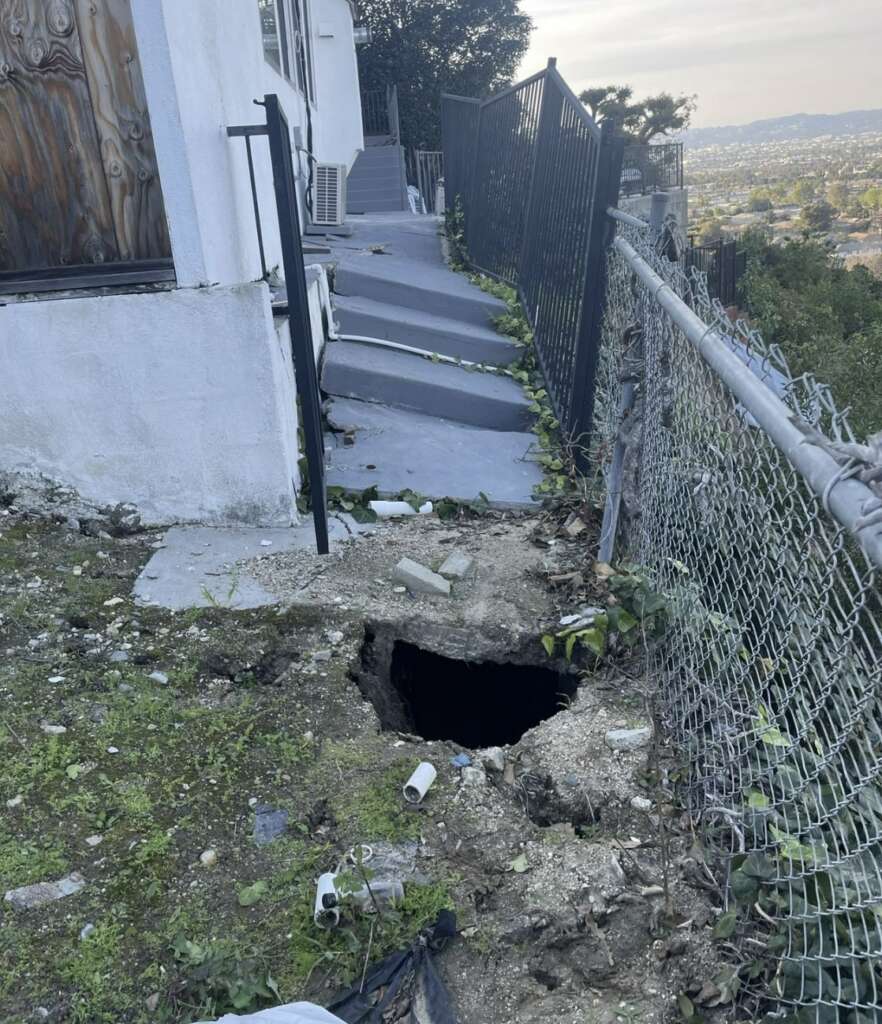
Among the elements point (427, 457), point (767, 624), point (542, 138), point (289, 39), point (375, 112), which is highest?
point (289, 39)

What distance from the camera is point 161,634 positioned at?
125 inches

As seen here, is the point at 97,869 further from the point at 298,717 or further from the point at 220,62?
the point at 220,62

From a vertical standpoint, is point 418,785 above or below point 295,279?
below

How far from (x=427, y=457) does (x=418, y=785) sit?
255cm

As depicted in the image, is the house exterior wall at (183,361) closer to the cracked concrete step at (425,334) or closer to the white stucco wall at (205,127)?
the white stucco wall at (205,127)

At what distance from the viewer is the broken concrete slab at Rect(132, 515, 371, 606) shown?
340cm

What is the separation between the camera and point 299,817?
7.66ft

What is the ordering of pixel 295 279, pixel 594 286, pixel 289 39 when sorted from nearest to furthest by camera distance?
pixel 295 279, pixel 594 286, pixel 289 39

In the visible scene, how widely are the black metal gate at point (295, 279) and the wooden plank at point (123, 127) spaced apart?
38cm

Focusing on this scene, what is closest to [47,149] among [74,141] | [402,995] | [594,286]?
[74,141]

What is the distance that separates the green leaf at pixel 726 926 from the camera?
6.26 ft

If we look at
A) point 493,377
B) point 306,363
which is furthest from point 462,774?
point 493,377

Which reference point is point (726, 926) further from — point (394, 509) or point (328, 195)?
point (328, 195)

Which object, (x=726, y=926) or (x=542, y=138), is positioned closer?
(x=726, y=926)
